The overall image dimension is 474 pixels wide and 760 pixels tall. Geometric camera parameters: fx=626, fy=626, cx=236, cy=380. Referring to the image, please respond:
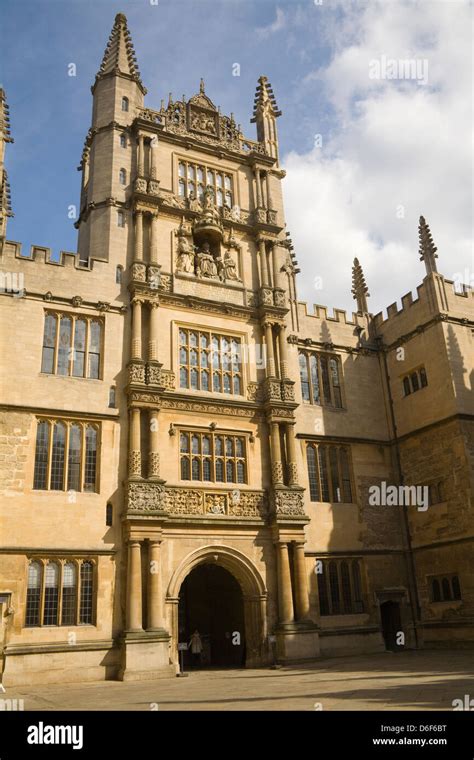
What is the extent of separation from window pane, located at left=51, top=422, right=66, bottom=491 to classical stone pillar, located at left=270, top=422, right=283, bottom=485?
850 cm

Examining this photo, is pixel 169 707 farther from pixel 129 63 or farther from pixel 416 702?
pixel 129 63

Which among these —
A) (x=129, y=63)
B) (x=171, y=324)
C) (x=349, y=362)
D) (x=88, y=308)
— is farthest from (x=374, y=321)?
(x=129, y=63)

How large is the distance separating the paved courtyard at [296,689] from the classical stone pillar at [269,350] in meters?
11.8

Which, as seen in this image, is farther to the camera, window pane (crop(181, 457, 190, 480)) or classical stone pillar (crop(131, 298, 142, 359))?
classical stone pillar (crop(131, 298, 142, 359))

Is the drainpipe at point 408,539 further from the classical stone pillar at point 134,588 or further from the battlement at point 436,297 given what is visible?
the classical stone pillar at point 134,588

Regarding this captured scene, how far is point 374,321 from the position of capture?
3312cm

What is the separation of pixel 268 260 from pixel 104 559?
1578 cm

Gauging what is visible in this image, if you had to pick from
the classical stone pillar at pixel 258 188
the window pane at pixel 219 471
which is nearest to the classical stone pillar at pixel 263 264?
the classical stone pillar at pixel 258 188

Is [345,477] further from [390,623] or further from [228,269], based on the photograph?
[228,269]

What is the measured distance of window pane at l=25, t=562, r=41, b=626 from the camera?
66.0 feet

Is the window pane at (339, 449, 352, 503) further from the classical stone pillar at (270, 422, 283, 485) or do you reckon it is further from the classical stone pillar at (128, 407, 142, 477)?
the classical stone pillar at (128, 407, 142, 477)

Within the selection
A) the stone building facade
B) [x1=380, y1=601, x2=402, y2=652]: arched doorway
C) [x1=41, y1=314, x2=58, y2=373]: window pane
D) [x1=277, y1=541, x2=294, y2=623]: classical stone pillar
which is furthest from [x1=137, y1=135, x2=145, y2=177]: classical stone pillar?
[x1=380, y1=601, x2=402, y2=652]: arched doorway

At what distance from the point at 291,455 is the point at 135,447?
6.82 meters

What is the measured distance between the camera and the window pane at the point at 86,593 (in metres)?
20.9
